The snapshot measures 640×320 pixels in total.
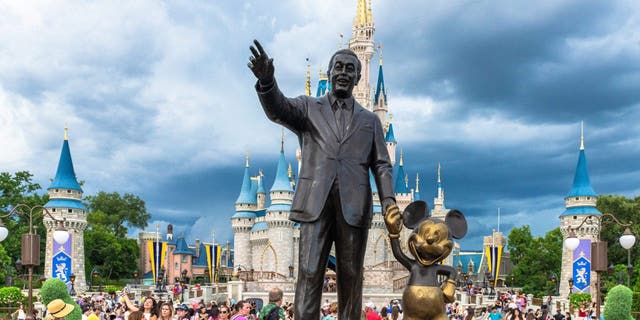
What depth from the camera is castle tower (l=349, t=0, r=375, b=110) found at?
71562mm

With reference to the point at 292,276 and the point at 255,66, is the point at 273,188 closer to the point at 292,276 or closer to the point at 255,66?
the point at 292,276

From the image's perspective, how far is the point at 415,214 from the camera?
5.04 metres

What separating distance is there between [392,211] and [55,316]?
4.20 m

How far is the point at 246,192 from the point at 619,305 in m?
56.6

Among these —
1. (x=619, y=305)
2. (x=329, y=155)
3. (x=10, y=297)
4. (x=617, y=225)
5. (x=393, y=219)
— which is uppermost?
(x=329, y=155)

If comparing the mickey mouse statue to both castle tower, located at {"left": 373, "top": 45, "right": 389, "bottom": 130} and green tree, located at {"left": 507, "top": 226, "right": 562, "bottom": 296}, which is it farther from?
castle tower, located at {"left": 373, "top": 45, "right": 389, "bottom": 130}

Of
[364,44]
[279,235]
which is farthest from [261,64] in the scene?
[364,44]

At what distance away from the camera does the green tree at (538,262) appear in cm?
5034

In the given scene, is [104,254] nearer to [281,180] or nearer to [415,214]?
[281,180]

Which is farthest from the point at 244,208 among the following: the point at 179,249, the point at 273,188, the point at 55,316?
the point at 55,316

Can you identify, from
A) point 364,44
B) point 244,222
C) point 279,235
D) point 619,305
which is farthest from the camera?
point 364,44

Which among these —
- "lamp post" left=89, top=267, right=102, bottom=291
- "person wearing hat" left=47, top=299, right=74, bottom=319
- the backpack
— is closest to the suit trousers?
the backpack

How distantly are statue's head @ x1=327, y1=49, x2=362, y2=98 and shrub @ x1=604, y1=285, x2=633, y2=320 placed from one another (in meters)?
7.59

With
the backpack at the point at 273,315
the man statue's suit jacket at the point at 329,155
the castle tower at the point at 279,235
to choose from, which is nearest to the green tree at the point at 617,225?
the castle tower at the point at 279,235
